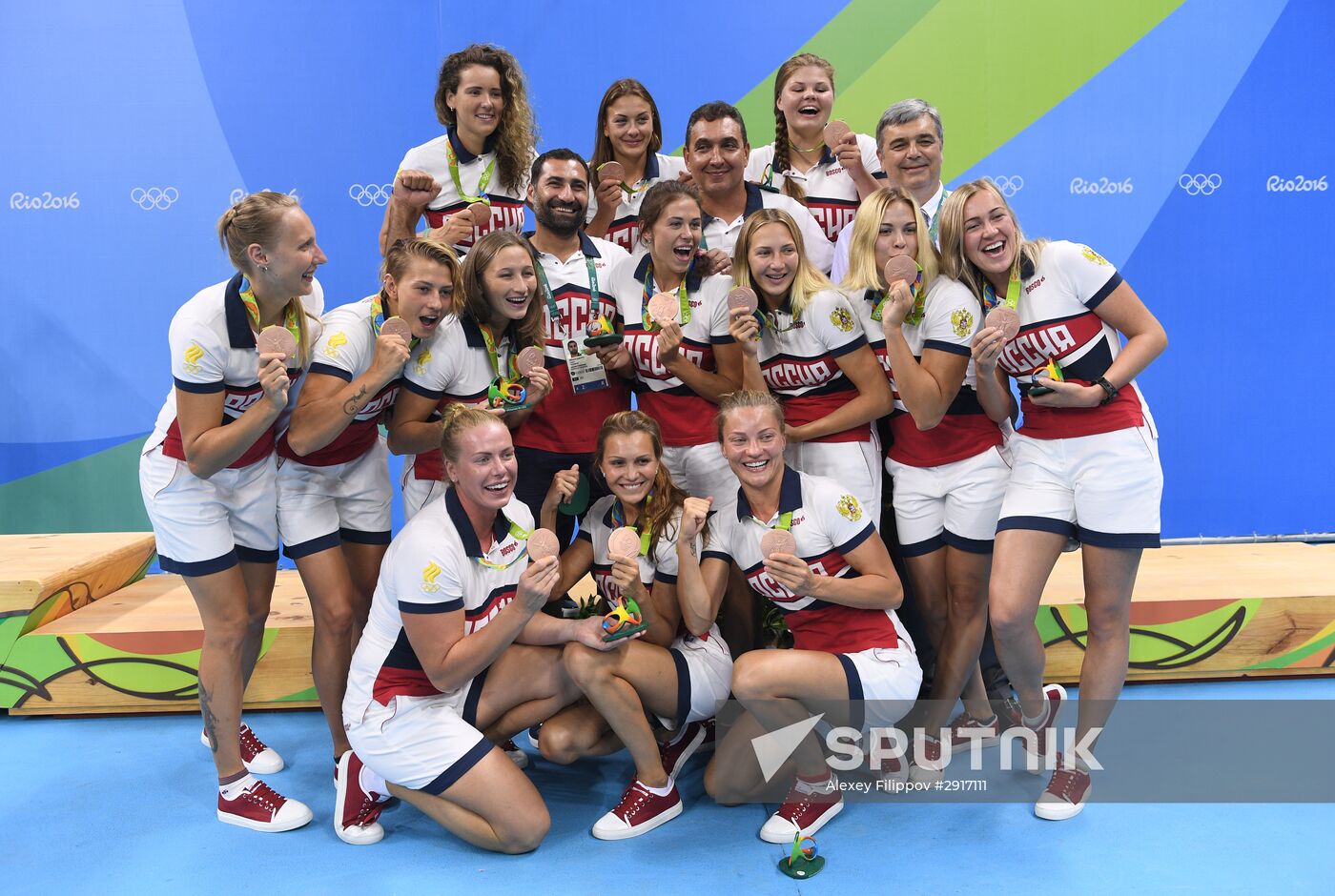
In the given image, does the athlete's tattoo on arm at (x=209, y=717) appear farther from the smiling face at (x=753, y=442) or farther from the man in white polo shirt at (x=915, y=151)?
the man in white polo shirt at (x=915, y=151)

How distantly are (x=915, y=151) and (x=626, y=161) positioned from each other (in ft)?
4.01

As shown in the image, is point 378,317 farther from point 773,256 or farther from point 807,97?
point 807,97

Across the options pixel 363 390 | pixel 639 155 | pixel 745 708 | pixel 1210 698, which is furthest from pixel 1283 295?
pixel 363 390

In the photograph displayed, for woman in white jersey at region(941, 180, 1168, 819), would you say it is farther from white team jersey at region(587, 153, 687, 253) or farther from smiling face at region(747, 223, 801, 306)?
white team jersey at region(587, 153, 687, 253)

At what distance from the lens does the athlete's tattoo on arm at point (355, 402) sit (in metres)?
3.38

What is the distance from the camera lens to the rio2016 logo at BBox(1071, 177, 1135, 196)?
20.4 ft

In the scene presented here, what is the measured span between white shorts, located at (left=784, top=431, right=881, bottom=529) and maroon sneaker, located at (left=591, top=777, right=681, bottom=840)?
3.97 ft

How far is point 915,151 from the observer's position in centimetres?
385

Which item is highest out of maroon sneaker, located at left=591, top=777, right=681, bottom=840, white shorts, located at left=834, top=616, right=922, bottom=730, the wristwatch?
the wristwatch

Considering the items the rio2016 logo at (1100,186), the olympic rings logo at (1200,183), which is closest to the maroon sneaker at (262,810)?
the rio2016 logo at (1100,186)

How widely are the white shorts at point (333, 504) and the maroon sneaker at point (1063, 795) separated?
96.7 inches

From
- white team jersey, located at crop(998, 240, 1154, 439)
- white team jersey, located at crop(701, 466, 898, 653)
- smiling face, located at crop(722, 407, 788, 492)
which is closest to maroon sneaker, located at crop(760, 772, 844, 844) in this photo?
white team jersey, located at crop(701, 466, 898, 653)

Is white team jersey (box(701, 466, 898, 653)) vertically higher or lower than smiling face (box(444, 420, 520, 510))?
lower

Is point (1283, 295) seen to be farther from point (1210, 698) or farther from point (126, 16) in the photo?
point (126, 16)
